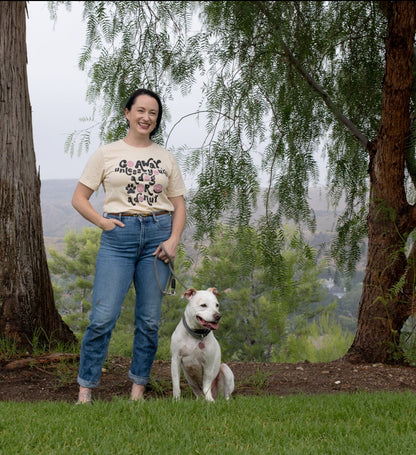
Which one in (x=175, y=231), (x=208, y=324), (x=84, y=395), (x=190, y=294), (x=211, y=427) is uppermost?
(x=175, y=231)

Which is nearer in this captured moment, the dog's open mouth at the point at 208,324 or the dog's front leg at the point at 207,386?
the dog's open mouth at the point at 208,324

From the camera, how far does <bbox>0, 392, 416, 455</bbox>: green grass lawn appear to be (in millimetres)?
2945

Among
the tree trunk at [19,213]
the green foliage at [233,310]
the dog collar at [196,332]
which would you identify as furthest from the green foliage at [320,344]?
the dog collar at [196,332]

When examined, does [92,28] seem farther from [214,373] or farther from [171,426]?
[171,426]

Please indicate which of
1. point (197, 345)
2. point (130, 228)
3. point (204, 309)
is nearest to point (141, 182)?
point (130, 228)

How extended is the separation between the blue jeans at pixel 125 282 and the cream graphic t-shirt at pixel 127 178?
0.10m

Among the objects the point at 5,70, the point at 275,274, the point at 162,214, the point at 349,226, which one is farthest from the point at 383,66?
the point at 5,70

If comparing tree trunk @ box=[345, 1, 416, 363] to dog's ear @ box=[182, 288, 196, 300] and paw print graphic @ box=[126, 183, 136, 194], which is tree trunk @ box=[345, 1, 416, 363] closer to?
dog's ear @ box=[182, 288, 196, 300]

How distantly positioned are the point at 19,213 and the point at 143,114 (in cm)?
250

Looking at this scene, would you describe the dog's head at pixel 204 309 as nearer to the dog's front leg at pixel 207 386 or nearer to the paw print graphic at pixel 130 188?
the dog's front leg at pixel 207 386

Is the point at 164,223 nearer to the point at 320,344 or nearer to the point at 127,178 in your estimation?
the point at 127,178

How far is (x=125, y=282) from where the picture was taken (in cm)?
380

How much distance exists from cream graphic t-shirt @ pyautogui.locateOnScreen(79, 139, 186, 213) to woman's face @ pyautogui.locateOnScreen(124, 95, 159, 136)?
A: 0.15m

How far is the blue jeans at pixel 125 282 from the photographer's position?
148 inches
